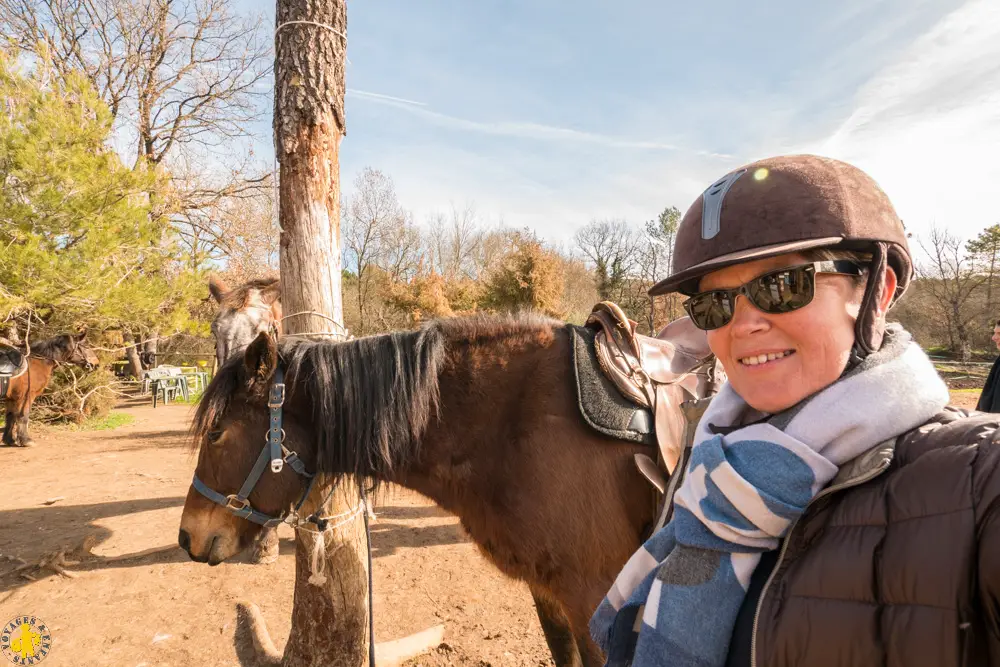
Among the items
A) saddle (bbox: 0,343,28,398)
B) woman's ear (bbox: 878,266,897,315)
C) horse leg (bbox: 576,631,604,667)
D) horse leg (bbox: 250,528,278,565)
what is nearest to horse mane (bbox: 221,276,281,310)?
horse leg (bbox: 250,528,278,565)

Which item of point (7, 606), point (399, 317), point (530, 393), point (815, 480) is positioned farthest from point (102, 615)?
point (399, 317)

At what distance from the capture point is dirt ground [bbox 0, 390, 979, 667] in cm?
335

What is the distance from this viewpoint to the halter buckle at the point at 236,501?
7.00 feet

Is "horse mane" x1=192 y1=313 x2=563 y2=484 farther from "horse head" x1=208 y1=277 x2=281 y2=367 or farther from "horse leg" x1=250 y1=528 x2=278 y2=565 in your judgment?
"horse leg" x1=250 y1=528 x2=278 y2=565

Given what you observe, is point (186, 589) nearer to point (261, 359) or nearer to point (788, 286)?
point (261, 359)

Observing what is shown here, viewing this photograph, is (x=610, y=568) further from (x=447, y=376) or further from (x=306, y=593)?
(x=306, y=593)

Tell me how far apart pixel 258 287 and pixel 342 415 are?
3.67m

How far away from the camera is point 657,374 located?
90.0 inches

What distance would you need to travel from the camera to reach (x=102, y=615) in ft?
12.1

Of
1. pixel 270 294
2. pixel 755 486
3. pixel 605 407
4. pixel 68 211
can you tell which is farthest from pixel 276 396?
pixel 68 211

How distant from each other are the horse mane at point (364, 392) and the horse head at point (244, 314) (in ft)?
8.11

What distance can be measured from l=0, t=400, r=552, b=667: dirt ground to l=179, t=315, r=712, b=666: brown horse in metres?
0.44

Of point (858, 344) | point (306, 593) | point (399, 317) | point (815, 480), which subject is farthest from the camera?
point (399, 317)

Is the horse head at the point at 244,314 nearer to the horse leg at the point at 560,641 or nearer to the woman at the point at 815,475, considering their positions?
Result: the horse leg at the point at 560,641
